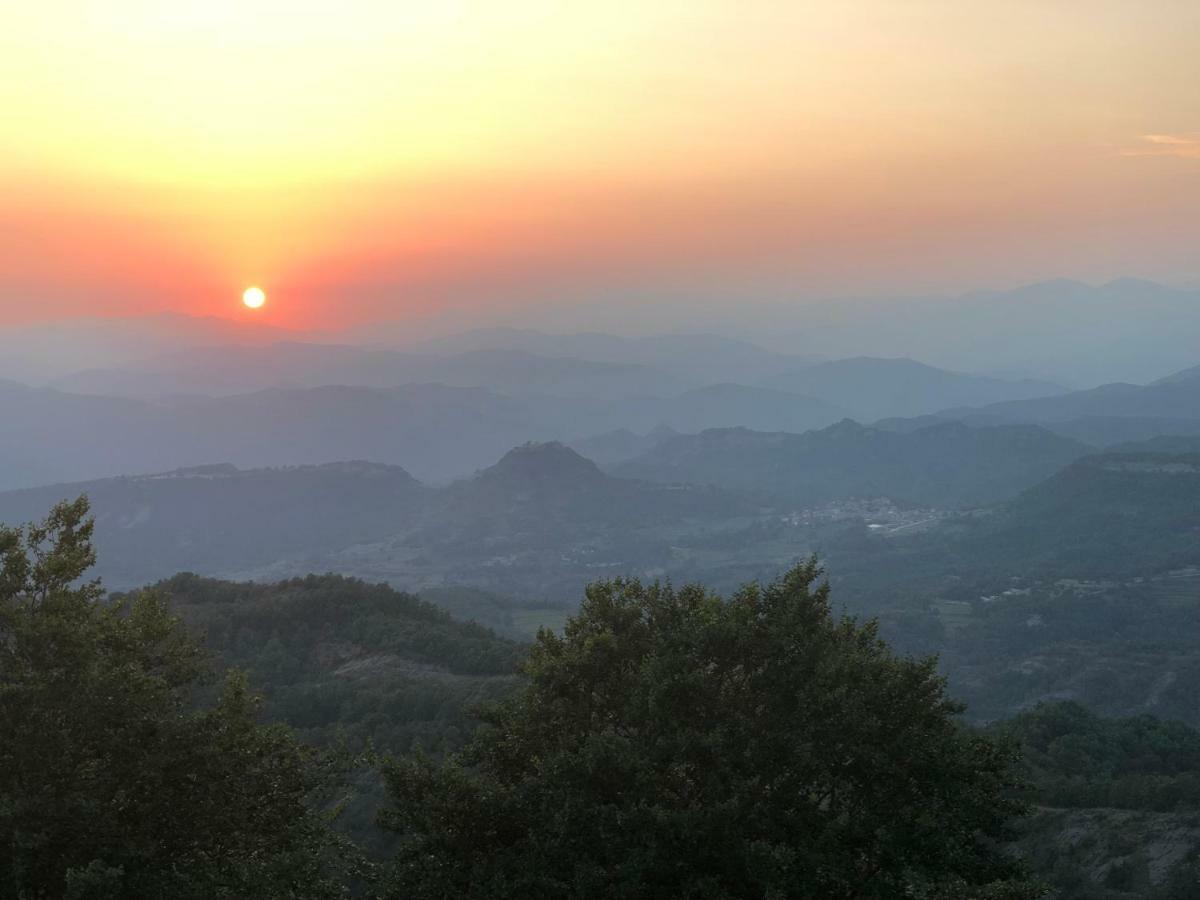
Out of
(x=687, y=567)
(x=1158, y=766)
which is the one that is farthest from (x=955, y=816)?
(x=687, y=567)

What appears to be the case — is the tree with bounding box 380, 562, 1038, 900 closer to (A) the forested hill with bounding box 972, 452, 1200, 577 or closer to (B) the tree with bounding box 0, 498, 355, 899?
(B) the tree with bounding box 0, 498, 355, 899

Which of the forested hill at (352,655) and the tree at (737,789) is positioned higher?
the tree at (737,789)

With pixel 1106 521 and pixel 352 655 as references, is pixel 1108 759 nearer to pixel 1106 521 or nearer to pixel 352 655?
pixel 352 655

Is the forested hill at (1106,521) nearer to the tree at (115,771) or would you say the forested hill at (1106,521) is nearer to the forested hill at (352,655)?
the forested hill at (352,655)

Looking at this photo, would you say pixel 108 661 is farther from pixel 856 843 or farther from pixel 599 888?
pixel 856 843

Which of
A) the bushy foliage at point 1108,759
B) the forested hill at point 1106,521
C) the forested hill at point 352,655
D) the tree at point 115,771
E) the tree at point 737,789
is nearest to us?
the tree at point 115,771

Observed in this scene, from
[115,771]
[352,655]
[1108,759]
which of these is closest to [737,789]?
[115,771]

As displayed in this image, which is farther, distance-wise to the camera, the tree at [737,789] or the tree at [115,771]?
the tree at [737,789]

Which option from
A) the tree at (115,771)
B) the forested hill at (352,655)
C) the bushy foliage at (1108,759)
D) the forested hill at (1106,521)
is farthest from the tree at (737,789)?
the forested hill at (1106,521)
